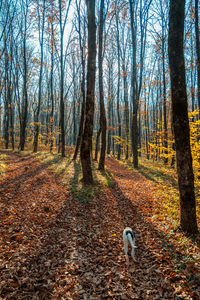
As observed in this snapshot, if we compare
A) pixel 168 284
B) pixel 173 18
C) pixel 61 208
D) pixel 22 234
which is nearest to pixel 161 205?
pixel 168 284

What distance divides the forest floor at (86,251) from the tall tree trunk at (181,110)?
1043 mm

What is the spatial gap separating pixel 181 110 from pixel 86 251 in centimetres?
438

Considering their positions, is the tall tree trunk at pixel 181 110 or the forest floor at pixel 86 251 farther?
the tall tree trunk at pixel 181 110

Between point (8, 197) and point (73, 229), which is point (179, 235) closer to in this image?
point (73, 229)

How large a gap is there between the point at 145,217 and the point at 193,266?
231 cm

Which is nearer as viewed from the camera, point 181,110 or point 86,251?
point 86,251

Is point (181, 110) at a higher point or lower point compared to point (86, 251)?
higher

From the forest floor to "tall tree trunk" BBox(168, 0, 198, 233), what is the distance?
1.04 meters

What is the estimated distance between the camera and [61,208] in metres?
5.81

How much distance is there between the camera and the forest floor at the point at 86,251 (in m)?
2.77

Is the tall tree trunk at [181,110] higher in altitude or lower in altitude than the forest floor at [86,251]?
higher

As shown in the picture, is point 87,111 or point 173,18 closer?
point 173,18

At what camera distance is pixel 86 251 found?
3.82m

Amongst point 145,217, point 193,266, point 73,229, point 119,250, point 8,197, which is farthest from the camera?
point 8,197
